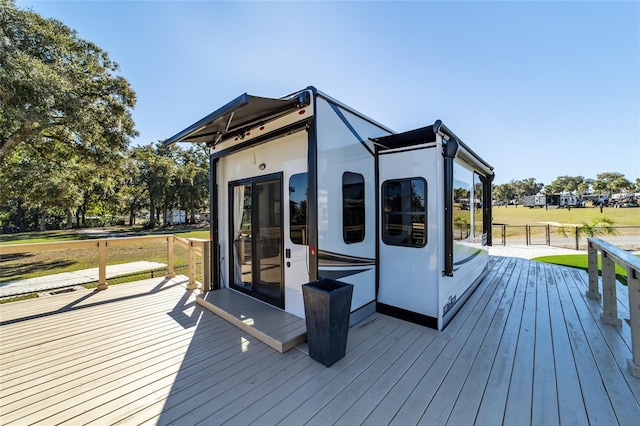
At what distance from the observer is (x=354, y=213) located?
3.49 m

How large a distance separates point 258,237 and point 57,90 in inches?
368

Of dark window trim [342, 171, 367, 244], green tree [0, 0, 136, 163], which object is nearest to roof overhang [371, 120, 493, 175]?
dark window trim [342, 171, 367, 244]

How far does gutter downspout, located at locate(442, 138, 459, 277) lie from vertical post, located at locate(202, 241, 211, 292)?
3871 millimetres

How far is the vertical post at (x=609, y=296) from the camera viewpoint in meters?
3.31

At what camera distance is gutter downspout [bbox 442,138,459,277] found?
3.18 meters

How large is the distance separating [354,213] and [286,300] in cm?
152

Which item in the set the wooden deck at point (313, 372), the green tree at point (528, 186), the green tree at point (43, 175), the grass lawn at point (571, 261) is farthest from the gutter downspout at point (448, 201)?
the green tree at point (528, 186)

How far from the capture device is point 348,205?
3.41m

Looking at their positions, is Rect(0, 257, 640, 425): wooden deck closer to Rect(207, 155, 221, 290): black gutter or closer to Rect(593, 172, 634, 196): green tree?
Rect(207, 155, 221, 290): black gutter

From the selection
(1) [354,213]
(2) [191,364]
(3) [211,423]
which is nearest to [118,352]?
(2) [191,364]

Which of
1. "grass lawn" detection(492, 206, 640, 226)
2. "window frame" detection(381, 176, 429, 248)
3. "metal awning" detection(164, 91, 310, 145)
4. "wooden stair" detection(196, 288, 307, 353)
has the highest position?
"metal awning" detection(164, 91, 310, 145)

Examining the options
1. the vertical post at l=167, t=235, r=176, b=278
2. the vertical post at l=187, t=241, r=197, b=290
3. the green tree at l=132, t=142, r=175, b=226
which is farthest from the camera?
the green tree at l=132, t=142, r=175, b=226

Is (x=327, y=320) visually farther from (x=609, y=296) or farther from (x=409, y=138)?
(x=609, y=296)

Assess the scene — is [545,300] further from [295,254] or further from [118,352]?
[118,352]
